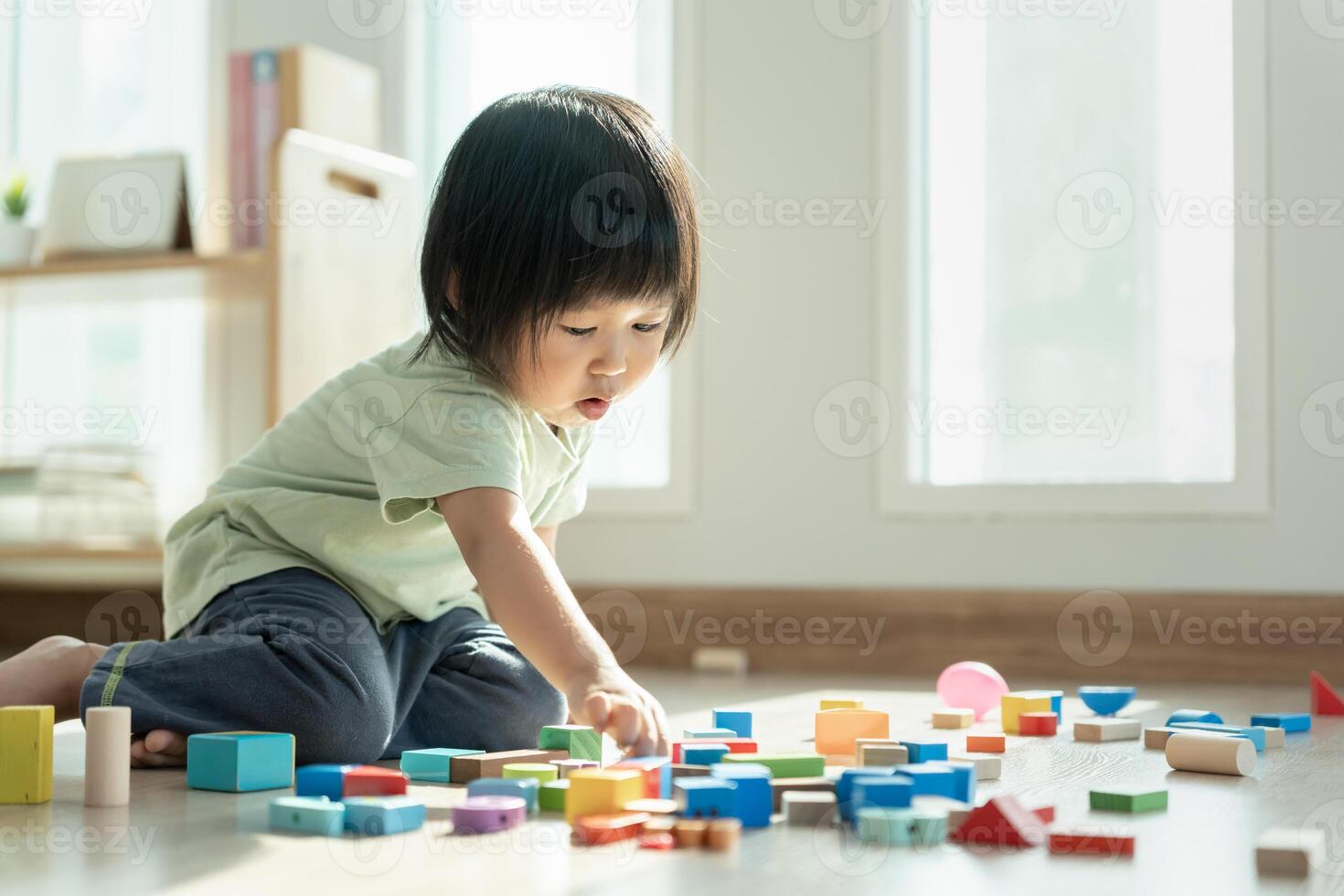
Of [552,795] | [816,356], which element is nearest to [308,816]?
[552,795]

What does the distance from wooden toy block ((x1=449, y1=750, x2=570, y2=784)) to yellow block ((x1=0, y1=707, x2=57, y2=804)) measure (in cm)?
26

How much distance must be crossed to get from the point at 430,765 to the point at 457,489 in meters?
0.19

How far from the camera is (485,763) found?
987 millimetres

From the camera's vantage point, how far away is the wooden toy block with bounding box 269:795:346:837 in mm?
802

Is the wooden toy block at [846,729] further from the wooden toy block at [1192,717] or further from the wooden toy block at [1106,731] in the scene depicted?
the wooden toy block at [1192,717]

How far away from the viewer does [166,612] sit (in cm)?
127

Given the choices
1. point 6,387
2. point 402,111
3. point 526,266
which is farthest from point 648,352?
point 6,387

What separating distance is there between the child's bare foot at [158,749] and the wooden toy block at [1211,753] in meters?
0.73

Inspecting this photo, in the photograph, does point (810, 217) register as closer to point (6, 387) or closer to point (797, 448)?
point (797, 448)

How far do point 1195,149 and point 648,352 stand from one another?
4.28ft

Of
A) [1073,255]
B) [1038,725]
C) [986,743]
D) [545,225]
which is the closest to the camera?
[545,225]

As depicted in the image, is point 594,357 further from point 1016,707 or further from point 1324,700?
point 1324,700

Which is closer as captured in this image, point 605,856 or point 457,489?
point 605,856

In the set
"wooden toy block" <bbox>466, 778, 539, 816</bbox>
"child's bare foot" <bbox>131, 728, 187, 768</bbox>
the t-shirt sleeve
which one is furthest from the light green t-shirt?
"wooden toy block" <bbox>466, 778, 539, 816</bbox>
